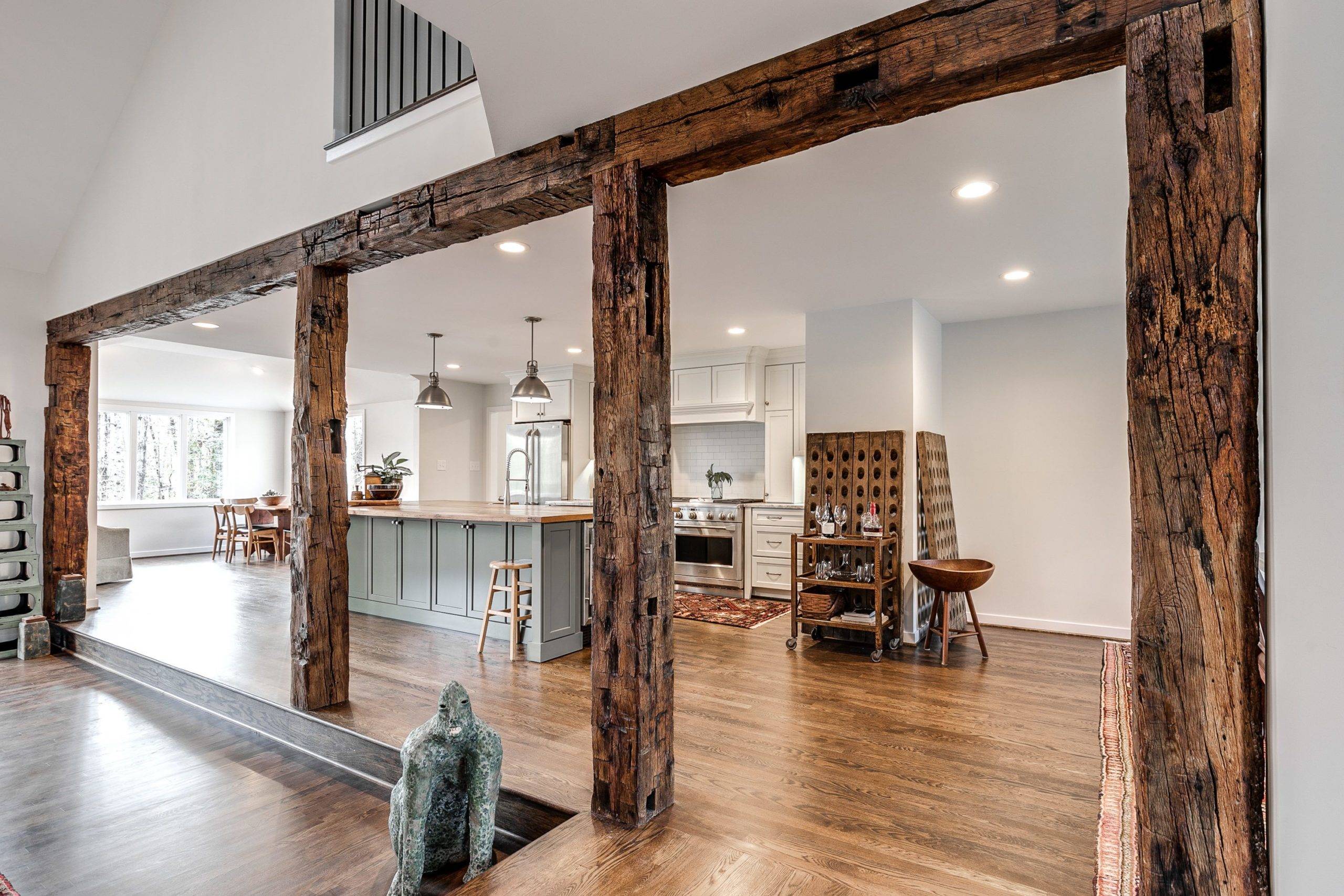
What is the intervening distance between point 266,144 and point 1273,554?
429 centimetres

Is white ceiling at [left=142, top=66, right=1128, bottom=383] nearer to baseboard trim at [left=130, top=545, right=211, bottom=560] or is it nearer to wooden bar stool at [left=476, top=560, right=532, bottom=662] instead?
wooden bar stool at [left=476, top=560, right=532, bottom=662]

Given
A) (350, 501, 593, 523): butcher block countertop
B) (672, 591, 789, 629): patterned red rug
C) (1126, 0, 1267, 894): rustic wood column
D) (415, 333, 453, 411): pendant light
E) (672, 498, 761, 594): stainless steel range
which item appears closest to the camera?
(1126, 0, 1267, 894): rustic wood column

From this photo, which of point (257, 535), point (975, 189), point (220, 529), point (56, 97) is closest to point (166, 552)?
point (220, 529)

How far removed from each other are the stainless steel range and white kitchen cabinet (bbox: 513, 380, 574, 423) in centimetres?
176

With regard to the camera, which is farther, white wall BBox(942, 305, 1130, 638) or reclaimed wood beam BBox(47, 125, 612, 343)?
white wall BBox(942, 305, 1130, 638)

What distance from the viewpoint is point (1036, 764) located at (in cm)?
268

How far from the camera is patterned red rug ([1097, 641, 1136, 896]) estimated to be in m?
1.94

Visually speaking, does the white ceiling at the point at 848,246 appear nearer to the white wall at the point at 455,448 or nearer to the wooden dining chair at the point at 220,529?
the white wall at the point at 455,448

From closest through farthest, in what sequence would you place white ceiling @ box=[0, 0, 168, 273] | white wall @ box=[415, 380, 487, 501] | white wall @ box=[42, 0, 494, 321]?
1. white wall @ box=[42, 0, 494, 321]
2. white ceiling @ box=[0, 0, 168, 273]
3. white wall @ box=[415, 380, 487, 501]

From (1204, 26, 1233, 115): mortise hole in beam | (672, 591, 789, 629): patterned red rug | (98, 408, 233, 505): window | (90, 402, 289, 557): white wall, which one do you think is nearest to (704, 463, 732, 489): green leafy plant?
(672, 591, 789, 629): patterned red rug

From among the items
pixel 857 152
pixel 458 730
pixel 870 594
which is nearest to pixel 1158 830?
pixel 458 730

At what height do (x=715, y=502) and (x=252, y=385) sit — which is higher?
(x=252, y=385)

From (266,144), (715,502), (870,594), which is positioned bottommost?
(870,594)

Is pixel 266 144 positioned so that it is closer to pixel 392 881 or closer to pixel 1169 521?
pixel 392 881
